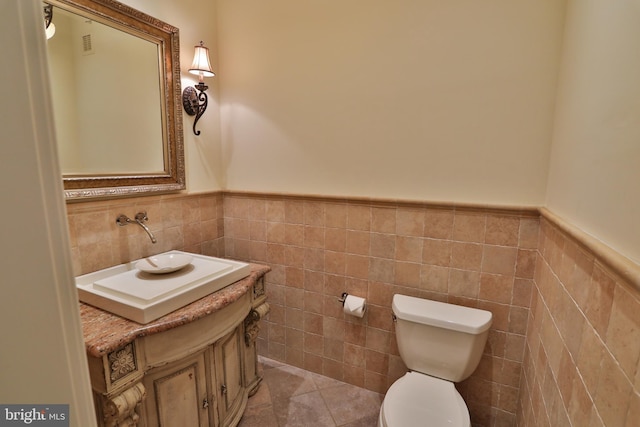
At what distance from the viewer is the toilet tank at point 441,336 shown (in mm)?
1286

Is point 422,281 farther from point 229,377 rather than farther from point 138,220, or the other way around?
point 138,220

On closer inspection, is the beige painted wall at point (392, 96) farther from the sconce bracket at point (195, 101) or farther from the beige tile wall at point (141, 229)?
the beige tile wall at point (141, 229)

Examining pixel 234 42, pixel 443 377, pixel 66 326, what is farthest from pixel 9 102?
pixel 234 42

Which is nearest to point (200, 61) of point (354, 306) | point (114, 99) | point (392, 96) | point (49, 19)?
point (114, 99)

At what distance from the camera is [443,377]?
1.36m

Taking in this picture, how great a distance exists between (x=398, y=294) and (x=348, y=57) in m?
1.30

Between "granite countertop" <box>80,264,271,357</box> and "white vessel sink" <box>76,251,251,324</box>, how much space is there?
2 centimetres

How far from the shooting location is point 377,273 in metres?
1.64

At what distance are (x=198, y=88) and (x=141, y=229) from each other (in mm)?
865

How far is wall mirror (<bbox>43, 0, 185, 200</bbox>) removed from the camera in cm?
124

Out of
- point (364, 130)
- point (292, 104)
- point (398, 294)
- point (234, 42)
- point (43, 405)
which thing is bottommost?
point (398, 294)

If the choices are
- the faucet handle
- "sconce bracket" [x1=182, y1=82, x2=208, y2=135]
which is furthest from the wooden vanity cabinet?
"sconce bracket" [x1=182, y1=82, x2=208, y2=135]

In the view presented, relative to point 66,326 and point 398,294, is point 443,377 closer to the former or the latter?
point 398,294

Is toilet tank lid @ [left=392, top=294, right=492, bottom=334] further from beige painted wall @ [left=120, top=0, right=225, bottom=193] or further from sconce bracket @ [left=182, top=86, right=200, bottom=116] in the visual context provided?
sconce bracket @ [left=182, top=86, right=200, bottom=116]
